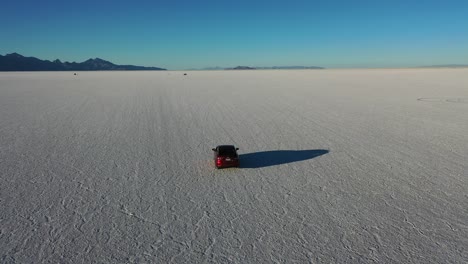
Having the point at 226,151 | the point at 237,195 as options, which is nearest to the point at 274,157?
the point at 226,151

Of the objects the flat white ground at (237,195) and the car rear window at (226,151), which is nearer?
the flat white ground at (237,195)

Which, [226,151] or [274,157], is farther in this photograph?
[274,157]

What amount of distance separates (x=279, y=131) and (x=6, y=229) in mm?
9294

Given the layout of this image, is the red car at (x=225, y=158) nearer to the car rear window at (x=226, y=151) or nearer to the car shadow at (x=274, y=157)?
the car rear window at (x=226, y=151)

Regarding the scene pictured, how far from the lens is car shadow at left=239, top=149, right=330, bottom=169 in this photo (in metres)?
8.71

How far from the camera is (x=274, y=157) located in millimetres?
9312

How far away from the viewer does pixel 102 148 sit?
10.4 meters

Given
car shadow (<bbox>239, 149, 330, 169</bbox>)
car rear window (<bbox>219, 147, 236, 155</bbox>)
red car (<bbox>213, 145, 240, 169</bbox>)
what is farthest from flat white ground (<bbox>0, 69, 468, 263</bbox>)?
car rear window (<bbox>219, 147, 236, 155</bbox>)

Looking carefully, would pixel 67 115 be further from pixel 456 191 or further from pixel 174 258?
pixel 456 191

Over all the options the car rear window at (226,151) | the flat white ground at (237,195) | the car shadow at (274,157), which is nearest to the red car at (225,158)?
the car rear window at (226,151)

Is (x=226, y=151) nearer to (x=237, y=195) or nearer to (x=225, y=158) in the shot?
(x=225, y=158)

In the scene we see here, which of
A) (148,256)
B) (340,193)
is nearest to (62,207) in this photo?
(148,256)

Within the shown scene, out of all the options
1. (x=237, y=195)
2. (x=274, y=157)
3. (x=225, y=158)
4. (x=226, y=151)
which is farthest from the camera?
(x=274, y=157)

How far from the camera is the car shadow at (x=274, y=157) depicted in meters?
8.71
